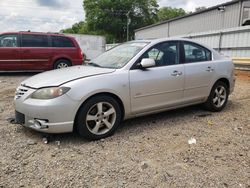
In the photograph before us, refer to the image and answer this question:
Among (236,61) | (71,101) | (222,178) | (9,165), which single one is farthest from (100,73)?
(236,61)

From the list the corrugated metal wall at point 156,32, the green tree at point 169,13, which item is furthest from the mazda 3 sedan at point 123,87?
the green tree at point 169,13

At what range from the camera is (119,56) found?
465 centimetres

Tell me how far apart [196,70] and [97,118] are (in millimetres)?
2189

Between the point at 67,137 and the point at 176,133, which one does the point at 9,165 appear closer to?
the point at 67,137

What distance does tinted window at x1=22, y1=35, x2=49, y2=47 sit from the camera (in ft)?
34.4

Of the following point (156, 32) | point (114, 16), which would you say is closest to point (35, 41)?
point (156, 32)

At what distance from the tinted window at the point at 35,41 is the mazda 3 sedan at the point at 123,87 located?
658 centimetres

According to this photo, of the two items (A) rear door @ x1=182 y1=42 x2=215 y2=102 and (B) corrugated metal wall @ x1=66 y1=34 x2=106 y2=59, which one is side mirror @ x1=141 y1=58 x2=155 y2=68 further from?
(B) corrugated metal wall @ x1=66 y1=34 x2=106 y2=59

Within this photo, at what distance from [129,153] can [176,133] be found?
107 cm

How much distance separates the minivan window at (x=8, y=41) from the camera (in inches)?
402

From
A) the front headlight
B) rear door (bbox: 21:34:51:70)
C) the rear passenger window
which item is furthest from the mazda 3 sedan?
the rear passenger window

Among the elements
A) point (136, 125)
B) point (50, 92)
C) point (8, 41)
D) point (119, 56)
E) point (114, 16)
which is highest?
point (114, 16)

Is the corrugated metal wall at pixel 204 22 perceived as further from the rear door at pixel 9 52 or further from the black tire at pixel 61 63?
the rear door at pixel 9 52

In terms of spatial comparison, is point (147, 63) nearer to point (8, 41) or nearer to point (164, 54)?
point (164, 54)
